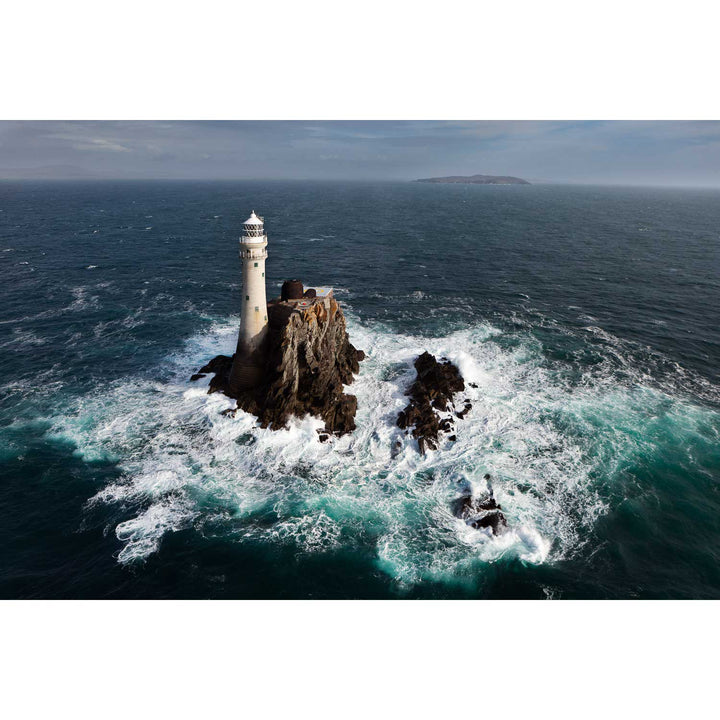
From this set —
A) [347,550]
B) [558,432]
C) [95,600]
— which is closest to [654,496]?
[558,432]

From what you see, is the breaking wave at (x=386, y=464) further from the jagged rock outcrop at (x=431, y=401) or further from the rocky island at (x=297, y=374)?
the rocky island at (x=297, y=374)

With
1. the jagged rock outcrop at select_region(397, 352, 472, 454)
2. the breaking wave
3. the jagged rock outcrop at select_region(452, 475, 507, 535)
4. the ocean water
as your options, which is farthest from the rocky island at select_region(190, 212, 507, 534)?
the jagged rock outcrop at select_region(452, 475, 507, 535)

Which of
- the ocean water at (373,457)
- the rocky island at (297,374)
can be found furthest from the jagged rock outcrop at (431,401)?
the ocean water at (373,457)

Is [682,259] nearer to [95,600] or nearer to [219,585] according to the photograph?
[219,585]

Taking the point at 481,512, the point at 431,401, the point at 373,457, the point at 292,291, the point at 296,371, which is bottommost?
the point at 481,512

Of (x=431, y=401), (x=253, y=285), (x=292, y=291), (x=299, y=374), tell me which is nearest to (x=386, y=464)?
(x=431, y=401)

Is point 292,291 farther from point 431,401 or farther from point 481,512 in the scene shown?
point 481,512
